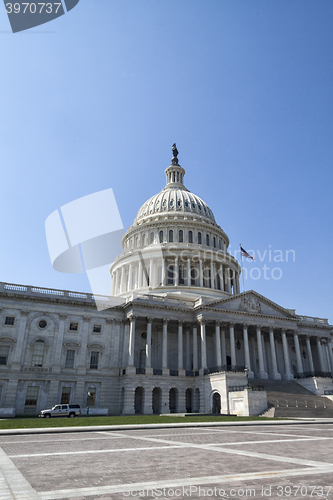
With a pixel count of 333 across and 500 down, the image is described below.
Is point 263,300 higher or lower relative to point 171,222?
lower

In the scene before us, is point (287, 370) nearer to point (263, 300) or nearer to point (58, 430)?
point (263, 300)

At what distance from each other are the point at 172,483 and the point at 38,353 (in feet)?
150

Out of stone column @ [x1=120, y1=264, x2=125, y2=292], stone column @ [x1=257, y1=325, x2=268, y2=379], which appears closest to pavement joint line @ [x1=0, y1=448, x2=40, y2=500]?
stone column @ [x1=257, y1=325, x2=268, y2=379]

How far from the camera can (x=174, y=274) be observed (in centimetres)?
7012

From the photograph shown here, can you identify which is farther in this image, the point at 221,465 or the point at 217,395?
the point at 217,395

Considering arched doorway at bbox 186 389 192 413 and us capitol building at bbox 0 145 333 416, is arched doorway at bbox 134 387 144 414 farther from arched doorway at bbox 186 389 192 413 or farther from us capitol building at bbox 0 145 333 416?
arched doorway at bbox 186 389 192 413

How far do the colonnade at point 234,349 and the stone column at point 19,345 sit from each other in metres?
13.9

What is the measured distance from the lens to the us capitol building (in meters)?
46.5

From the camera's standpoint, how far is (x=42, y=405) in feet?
151

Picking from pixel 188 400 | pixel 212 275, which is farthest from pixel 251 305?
pixel 188 400

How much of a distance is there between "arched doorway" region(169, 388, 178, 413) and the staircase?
10675mm

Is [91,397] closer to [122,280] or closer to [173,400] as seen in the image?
[173,400]

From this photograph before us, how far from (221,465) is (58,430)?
46.0 ft

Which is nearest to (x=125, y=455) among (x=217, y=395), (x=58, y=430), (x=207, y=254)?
(x=58, y=430)
